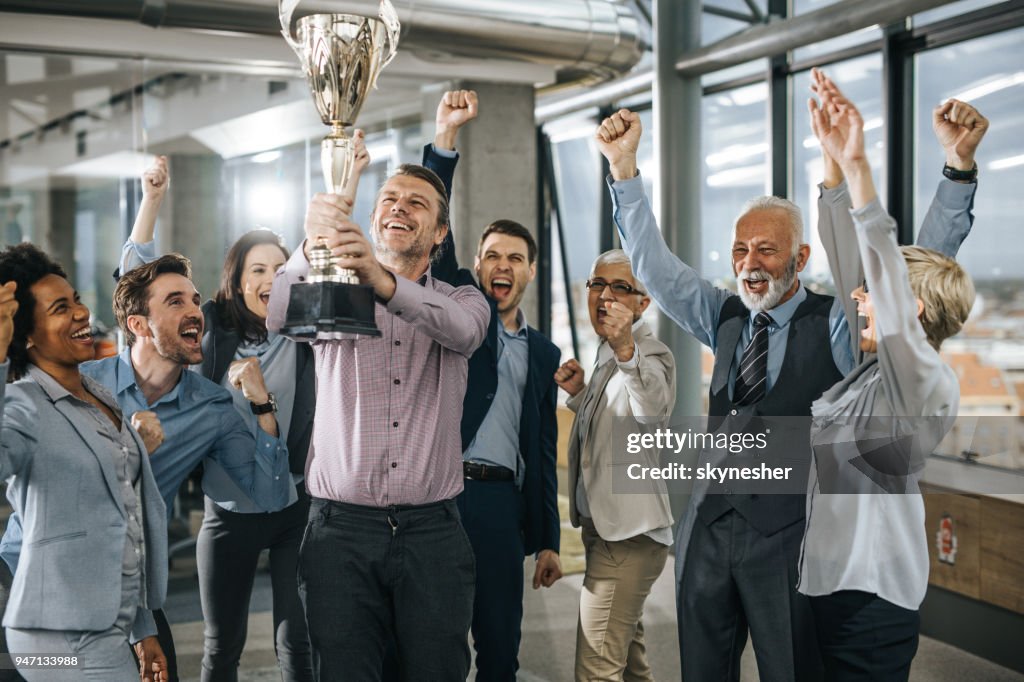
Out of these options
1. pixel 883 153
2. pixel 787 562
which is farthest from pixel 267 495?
pixel 883 153

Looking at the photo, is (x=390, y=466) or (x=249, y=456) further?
(x=249, y=456)

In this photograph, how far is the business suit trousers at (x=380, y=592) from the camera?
213 centimetres

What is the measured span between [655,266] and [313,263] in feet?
3.76

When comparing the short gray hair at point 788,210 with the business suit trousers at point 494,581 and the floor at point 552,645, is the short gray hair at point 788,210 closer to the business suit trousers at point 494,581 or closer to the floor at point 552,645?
→ the business suit trousers at point 494,581

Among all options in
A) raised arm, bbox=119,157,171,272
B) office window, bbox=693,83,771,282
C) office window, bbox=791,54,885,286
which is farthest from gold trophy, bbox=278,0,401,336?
office window, bbox=693,83,771,282

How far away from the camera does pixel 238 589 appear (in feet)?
9.64

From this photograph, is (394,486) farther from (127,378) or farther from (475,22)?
(475,22)

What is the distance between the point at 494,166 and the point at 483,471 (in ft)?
11.8

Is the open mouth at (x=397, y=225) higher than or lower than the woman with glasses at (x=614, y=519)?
higher

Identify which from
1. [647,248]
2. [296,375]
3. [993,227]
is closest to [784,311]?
[647,248]

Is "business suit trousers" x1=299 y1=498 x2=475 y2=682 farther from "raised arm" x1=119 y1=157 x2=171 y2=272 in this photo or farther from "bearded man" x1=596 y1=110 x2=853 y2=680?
"raised arm" x1=119 y1=157 x2=171 y2=272

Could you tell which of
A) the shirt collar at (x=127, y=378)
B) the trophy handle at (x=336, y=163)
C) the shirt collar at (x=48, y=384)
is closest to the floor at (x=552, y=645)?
the shirt collar at (x=127, y=378)

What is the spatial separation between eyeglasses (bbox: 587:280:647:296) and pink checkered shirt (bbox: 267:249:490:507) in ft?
3.00

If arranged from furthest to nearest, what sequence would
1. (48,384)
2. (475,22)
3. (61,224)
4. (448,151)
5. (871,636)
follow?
(61,224), (475,22), (448,151), (871,636), (48,384)
